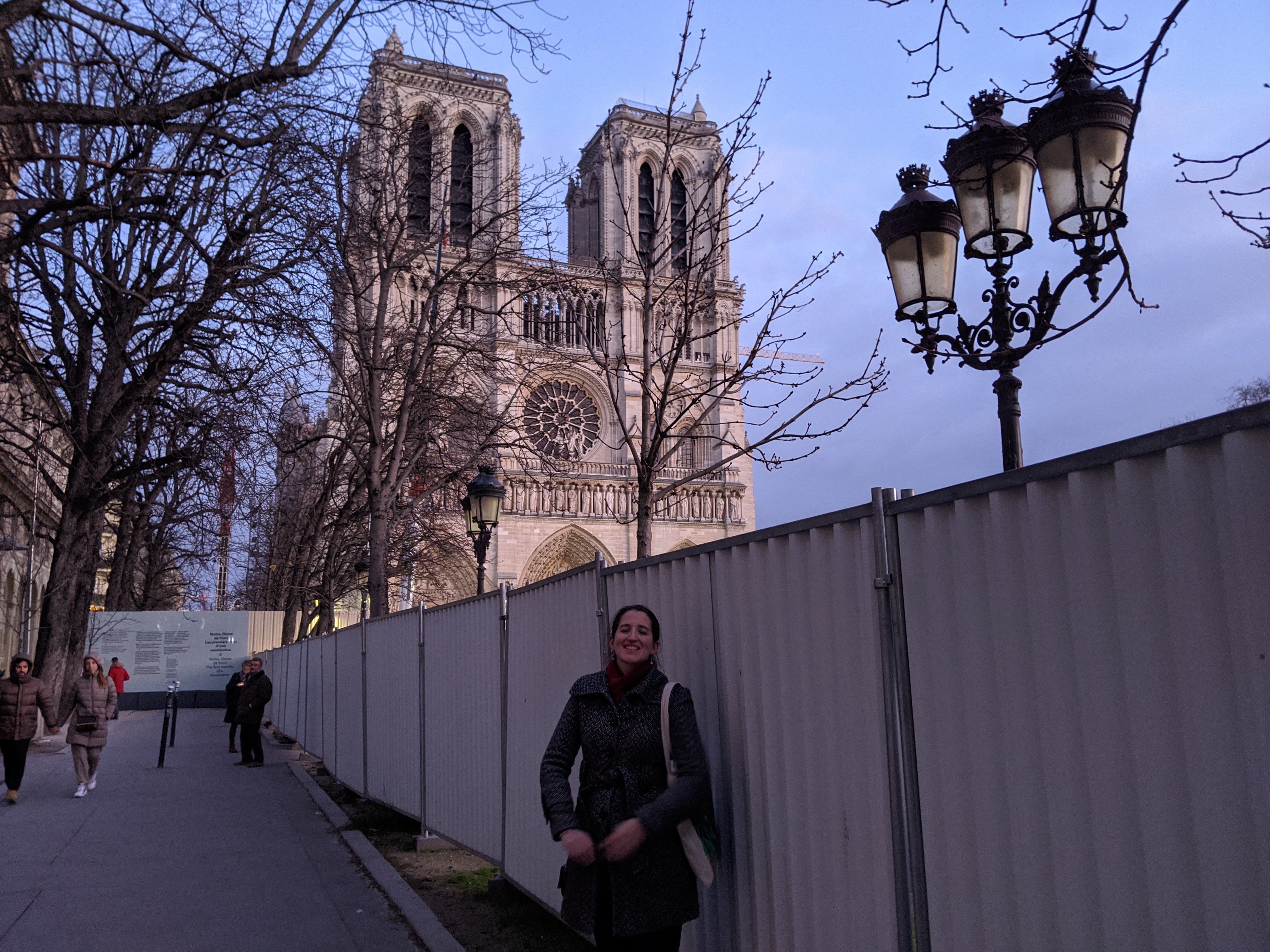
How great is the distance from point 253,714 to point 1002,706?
13.9 meters

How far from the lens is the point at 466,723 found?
6.86 meters

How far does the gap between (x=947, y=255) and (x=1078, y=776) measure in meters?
5.18

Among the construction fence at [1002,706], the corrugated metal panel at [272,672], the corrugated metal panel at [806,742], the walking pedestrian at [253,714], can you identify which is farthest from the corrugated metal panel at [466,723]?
the corrugated metal panel at [272,672]

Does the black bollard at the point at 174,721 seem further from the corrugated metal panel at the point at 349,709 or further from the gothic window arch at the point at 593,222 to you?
the gothic window arch at the point at 593,222

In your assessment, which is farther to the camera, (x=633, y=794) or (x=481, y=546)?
(x=481, y=546)

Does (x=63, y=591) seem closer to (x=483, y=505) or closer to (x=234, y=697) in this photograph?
(x=234, y=697)

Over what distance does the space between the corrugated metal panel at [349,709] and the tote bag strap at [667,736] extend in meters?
7.59

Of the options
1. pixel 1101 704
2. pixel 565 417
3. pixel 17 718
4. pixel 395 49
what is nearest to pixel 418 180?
pixel 395 49

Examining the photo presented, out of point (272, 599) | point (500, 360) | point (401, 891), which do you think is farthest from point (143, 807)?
point (272, 599)

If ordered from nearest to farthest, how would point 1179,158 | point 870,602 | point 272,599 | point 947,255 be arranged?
1. point 870,602
2. point 1179,158
3. point 947,255
4. point 272,599

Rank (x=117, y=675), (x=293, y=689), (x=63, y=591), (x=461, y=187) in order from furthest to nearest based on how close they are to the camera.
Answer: (x=461, y=187)
(x=117, y=675)
(x=293, y=689)
(x=63, y=591)

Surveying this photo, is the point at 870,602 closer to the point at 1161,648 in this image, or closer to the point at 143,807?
the point at 1161,648

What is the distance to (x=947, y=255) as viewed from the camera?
22.2ft

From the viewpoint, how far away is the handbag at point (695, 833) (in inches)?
128
